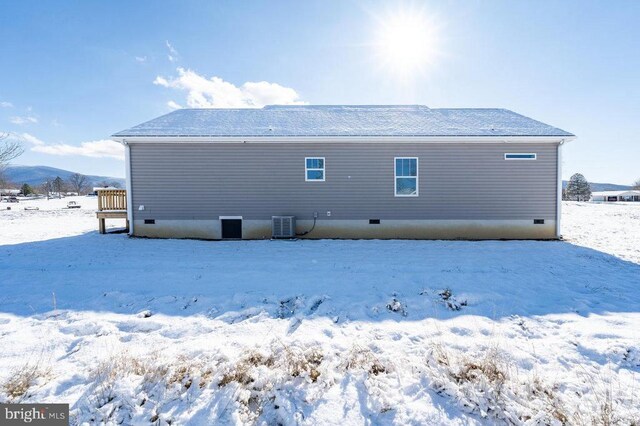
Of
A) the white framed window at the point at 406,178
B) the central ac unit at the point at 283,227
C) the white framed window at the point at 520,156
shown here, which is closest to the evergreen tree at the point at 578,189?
the white framed window at the point at 520,156

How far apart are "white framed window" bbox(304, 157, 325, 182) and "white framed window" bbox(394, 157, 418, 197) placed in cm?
253

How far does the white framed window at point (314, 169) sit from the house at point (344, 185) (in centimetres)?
3

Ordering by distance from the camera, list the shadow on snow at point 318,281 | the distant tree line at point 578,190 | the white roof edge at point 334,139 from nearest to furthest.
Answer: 1. the shadow on snow at point 318,281
2. the white roof edge at point 334,139
3. the distant tree line at point 578,190

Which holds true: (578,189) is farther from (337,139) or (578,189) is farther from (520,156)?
(337,139)

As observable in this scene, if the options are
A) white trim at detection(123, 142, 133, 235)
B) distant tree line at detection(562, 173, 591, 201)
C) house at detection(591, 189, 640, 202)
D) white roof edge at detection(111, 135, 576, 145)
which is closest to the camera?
white roof edge at detection(111, 135, 576, 145)

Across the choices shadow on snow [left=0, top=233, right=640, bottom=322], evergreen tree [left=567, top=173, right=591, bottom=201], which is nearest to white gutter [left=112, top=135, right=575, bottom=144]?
shadow on snow [left=0, top=233, right=640, bottom=322]

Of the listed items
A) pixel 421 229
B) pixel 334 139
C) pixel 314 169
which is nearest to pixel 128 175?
pixel 314 169

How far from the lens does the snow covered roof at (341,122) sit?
8.98 meters

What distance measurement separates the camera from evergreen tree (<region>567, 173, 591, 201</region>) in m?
49.2

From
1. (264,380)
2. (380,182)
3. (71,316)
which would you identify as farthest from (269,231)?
(264,380)

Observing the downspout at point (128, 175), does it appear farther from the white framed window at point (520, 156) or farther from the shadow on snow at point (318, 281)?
the white framed window at point (520, 156)

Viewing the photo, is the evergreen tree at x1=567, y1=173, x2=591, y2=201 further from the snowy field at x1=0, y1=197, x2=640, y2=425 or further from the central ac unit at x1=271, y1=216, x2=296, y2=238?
the central ac unit at x1=271, y1=216, x2=296, y2=238

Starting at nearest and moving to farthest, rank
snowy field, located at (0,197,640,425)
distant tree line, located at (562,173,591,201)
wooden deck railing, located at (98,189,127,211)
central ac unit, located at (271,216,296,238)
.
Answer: snowy field, located at (0,197,640,425) → central ac unit, located at (271,216,296,238) → wooden deck railing, located at (98,189,127,211) → distant tree line, located at (562,173,591,201)

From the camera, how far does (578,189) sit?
→ 1946 inches
